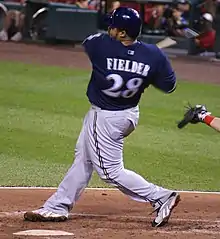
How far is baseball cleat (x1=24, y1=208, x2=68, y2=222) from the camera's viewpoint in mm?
6375

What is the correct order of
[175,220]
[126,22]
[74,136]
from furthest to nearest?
[74,136] → [175,220] → [126,22]

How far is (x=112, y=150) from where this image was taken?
6301 millimetres

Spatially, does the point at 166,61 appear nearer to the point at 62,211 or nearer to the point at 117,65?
the point at 117,65

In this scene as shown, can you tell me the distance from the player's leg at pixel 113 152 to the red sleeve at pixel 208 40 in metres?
13.3

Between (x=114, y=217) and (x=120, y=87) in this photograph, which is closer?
(x=120, y=87)

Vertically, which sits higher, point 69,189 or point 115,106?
point 115,106

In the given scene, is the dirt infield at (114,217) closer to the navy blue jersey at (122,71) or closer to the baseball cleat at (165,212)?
the baseball cleat at (165,212)

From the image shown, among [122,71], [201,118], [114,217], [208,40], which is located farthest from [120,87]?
[208,40]

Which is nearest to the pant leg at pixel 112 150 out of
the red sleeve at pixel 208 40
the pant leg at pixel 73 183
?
the pant leg at pixel 73 183

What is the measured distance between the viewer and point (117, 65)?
243 inches

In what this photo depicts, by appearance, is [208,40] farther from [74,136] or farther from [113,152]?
[113,152]

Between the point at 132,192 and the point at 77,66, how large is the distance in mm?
11127

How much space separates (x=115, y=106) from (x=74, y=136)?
13.7 feet

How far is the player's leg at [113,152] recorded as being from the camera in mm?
6254
